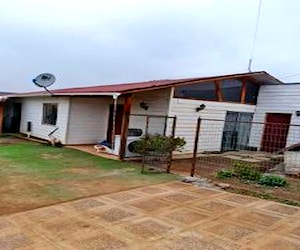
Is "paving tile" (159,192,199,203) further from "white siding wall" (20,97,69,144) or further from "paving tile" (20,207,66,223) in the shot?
"white siding wall" (20,97,69,144)

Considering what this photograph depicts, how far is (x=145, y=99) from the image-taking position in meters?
12.3

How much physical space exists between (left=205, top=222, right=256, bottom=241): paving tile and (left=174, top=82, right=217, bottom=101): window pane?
7445 mm

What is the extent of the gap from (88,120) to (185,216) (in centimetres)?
947

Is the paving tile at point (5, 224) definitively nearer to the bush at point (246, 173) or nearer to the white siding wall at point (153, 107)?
the bush at point (246, 173)

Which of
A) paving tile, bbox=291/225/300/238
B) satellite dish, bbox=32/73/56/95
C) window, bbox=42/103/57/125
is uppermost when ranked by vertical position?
satellite dish, bbox=32/73/56/95

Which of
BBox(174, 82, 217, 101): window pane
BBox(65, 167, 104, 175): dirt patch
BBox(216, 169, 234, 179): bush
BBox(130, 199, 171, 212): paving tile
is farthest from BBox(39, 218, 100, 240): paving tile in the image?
BBox(174, 82, 217, 101): window pane

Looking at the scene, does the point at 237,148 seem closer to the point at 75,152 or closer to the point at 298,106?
the point at 298,106

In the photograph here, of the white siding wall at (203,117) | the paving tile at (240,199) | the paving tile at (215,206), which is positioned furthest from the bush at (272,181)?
the white siding wall at (203,117)

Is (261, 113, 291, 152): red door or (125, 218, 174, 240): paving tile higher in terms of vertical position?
(261, 113, 291, 152): red door

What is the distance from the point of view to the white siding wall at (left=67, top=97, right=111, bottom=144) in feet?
44.1

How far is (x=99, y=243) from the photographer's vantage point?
3926mm

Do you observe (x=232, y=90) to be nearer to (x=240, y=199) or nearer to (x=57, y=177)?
(x=240, y=199)

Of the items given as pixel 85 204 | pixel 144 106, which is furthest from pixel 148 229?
pixel 144 106

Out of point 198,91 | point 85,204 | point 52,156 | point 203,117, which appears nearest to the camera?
point 85,204
